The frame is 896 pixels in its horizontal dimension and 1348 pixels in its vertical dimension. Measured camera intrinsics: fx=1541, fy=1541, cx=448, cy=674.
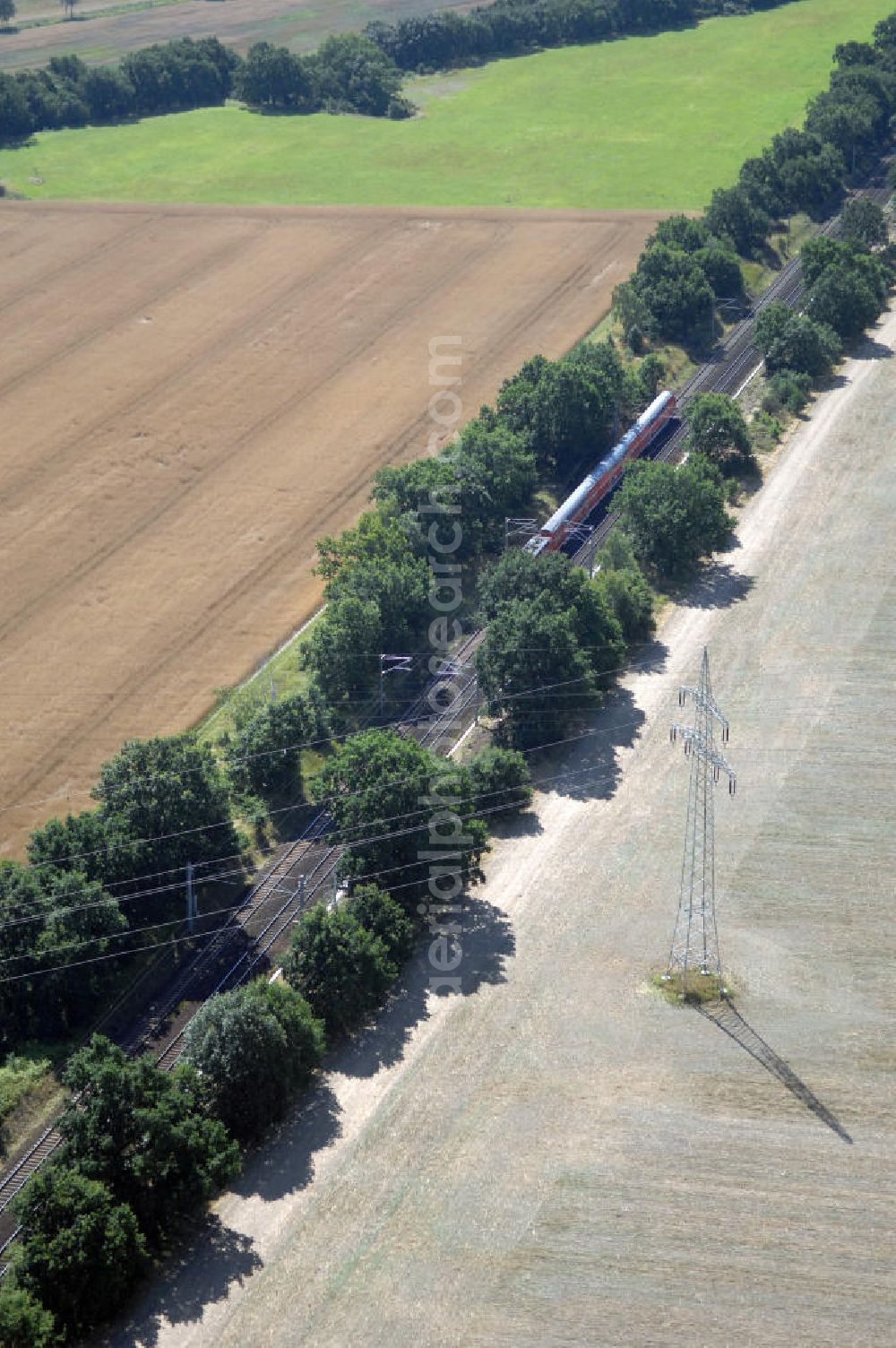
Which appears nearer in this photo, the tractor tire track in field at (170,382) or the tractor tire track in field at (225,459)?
the tractor tire track in field at (225,459)

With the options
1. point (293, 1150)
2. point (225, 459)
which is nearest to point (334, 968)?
point (293, 1150)

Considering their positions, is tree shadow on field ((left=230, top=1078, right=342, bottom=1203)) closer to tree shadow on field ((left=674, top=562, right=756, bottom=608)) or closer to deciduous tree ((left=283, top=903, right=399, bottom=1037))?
deciduous tree ((left=283, top=903, right=399, bottom=1037))

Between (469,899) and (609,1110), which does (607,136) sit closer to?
(469,899)

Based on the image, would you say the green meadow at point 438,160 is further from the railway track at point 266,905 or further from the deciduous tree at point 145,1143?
the deciduous tree at point 145,1143

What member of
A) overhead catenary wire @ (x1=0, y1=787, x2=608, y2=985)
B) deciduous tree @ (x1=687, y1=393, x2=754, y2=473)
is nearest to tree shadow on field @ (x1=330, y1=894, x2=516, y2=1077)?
overhead catenary wire @ (x1=0, y1=787, x2=608, y2=985)

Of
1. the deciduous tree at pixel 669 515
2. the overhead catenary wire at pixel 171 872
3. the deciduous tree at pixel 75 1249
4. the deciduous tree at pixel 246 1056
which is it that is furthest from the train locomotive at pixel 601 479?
the deciduous tree at pixel 75 1249

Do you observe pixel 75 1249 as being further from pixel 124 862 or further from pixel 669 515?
pixel 669 515
